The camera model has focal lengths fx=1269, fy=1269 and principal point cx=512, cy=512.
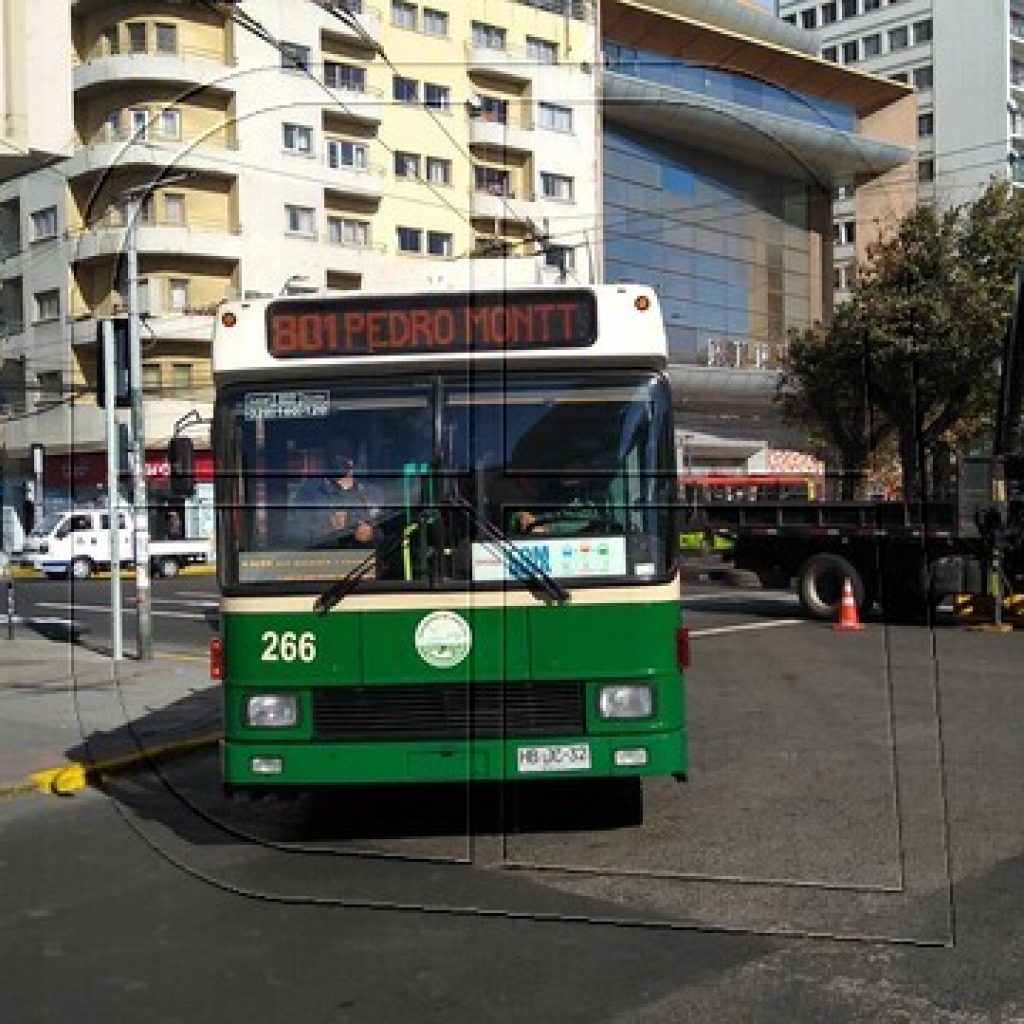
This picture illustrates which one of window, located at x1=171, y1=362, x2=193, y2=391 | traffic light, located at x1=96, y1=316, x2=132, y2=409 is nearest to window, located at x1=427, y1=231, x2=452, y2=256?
window, located at x1=171, y1=362, x2=193, y2=391

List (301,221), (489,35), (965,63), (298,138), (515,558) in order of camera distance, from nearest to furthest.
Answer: (489,35), (298,138), (515,558), (301,221), (965,63)

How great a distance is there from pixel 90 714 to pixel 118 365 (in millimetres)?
2924

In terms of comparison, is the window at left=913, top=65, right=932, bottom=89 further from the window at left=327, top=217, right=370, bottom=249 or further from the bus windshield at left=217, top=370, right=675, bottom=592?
the bus windshield at left=217, top=370, right=675, bottom=592

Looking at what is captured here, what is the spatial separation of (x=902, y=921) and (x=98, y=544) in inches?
1213

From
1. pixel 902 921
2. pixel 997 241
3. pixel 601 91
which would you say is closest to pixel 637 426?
pixel 601 91

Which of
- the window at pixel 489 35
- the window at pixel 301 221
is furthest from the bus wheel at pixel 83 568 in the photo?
the window at pixel 489 35

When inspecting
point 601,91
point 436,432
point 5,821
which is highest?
point 601,91

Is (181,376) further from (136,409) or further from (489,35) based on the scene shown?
(489,35)

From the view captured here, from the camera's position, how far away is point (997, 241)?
852 centimetres

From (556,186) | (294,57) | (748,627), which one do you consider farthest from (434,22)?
(748,627)

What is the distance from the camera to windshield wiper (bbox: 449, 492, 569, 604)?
543cm

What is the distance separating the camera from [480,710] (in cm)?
558

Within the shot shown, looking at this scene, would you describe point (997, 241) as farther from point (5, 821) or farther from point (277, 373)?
point (5, 821)

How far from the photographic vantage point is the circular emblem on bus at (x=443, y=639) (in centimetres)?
554
